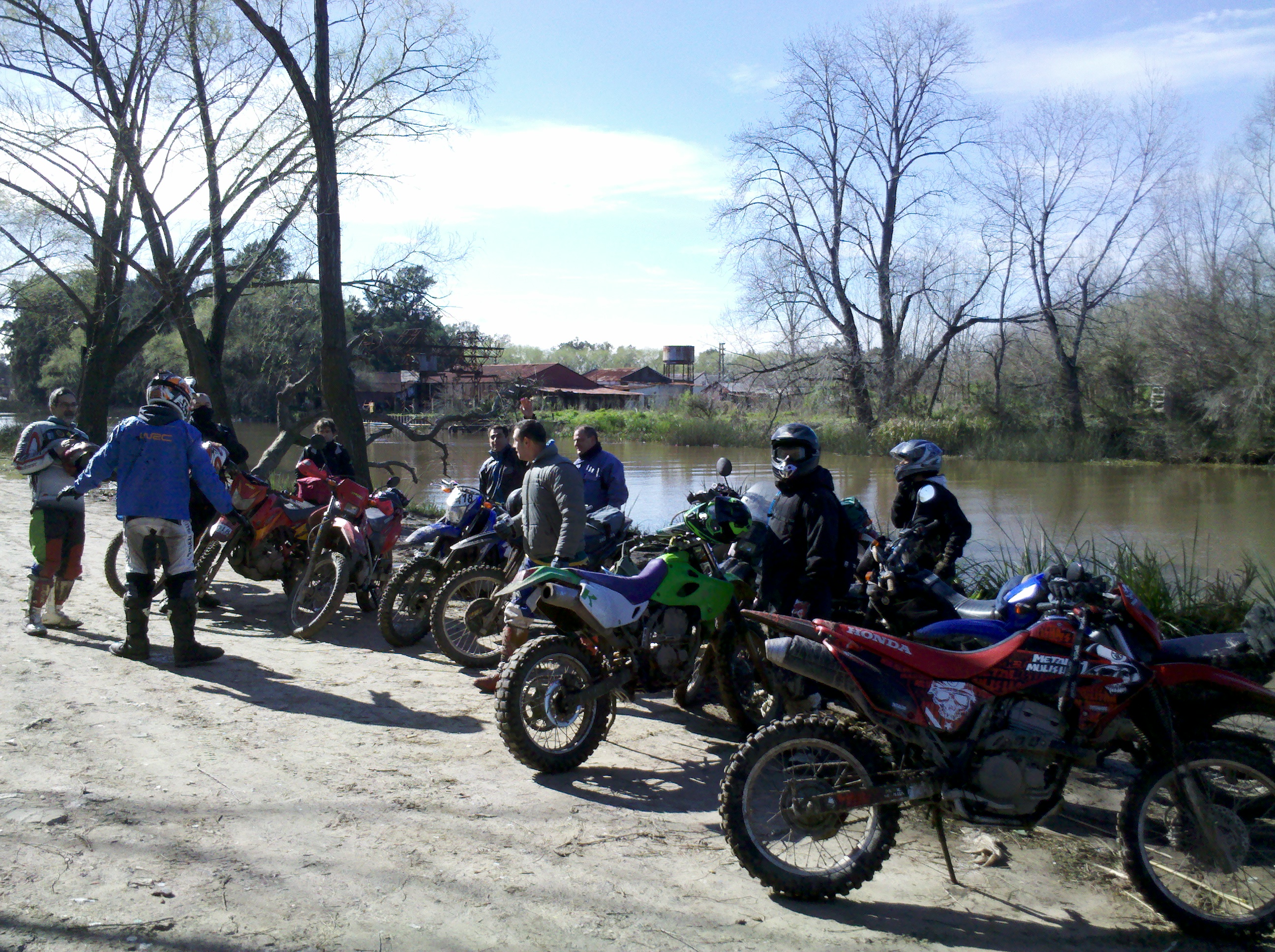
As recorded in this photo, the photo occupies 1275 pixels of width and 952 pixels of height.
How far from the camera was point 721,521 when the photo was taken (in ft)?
17.5

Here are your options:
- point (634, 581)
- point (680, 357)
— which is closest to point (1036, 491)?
point (634, 581)

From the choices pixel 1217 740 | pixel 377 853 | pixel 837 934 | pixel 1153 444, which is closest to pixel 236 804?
pixel 377 853

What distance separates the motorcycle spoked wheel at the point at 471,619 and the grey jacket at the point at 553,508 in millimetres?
728

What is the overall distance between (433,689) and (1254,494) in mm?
24679

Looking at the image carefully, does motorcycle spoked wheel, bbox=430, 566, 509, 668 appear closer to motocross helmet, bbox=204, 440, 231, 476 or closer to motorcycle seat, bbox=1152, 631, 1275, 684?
motocross helmet, bbox=204, 440, 231, 476

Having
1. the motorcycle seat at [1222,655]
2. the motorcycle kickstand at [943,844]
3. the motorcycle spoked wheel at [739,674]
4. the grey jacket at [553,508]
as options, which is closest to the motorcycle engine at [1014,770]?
the motorcycle kickstand at [943,844]

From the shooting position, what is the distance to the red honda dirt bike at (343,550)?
733cm

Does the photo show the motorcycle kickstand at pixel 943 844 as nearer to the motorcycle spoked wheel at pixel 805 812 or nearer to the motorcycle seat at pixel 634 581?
the motorcycle spoked wheel at pixel 805 812

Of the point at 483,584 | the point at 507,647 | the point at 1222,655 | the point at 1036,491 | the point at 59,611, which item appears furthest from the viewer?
the point at 1036,491

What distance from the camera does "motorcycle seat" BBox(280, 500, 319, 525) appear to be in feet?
26.5

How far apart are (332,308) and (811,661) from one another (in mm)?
10624

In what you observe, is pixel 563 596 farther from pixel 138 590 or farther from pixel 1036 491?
pixel 1036 491

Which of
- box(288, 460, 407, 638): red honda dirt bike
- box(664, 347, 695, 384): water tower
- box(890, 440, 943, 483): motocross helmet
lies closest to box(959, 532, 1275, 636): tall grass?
box(890, 440, 943, 483): motocross helmet

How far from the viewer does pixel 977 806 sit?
3.52 meters
